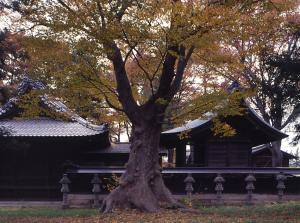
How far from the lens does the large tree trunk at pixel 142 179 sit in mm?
17016

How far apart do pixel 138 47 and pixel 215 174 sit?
9480 millimetres

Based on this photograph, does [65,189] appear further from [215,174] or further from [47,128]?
[215,174]

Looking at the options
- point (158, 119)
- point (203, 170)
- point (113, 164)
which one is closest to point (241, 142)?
point (203, 170)

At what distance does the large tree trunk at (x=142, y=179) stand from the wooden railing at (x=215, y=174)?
4109 mm

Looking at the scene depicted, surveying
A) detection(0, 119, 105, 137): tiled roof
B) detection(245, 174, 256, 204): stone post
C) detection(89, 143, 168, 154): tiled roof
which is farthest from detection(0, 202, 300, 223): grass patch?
detection(89, 143, 168, 154): tiled roof

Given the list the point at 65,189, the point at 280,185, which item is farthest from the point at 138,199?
the point at 280,185

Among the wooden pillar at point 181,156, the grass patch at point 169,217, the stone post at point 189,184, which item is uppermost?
the wooden pillar at point 181,156

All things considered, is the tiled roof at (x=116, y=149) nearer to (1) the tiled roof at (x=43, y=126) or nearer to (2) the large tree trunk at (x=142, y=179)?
(1) the tiled roof at (x=43, y=126)

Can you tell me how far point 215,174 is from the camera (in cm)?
2283

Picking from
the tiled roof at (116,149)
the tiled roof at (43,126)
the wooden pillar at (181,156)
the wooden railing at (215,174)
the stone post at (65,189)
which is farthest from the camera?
the wooden pillar at (181,156)

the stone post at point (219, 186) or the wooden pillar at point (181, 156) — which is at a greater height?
the wooden pillar at point (181, 156)

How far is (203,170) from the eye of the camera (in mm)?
22938

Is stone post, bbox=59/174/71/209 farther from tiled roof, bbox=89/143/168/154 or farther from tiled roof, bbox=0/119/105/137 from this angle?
tiled roof, bbox=89/143/168/154

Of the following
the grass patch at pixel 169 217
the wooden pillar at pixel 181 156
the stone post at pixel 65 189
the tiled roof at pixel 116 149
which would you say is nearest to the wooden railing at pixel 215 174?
the stone post at pixel 65 189
